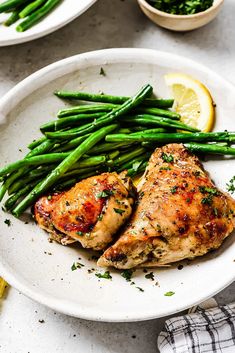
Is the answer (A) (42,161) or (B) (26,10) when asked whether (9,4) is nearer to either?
(B) (26,10)

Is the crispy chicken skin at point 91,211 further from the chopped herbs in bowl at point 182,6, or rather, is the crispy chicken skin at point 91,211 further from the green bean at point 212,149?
the chopped herbs in bowl at point 182,6

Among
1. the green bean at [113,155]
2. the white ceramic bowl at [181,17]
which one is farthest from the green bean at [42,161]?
the white ceramic bowl at [181,17]

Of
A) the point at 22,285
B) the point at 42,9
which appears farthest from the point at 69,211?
the point at 42,9

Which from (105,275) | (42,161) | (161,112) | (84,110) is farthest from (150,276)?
(84,110)

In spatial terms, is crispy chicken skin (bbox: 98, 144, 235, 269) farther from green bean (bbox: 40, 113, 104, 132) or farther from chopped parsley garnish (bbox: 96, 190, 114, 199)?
green bean (bbox: 40, 113, 104, 132)

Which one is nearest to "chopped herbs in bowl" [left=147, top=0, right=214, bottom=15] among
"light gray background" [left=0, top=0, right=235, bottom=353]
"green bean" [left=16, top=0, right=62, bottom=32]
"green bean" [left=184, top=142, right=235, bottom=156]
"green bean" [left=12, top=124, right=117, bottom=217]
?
Result: "light gray background" [left=0, top=0, right=235, bottom=353]

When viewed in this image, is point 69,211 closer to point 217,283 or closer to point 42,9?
point 217,283
